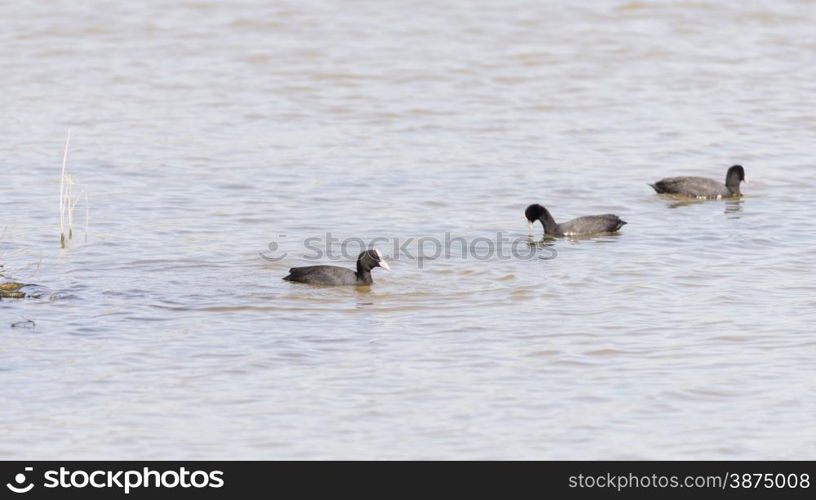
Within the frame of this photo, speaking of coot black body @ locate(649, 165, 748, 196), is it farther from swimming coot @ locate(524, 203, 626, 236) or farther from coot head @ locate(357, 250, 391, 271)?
coot head @ locate(357, 250, 391, 271)

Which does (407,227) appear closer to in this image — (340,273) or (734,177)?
(340,273)

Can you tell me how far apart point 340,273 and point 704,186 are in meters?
7.42

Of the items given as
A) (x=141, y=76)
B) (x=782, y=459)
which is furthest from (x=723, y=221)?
(x=141, y=76)

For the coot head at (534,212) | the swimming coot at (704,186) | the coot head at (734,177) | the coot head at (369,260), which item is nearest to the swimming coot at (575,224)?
the coot head at (534,212)

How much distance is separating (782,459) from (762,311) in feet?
13.4

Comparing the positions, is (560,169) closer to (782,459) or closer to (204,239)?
(204,239)

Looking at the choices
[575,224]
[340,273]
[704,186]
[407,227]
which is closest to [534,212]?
[575,224]

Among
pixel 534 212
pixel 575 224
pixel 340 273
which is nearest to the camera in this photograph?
pixel 340 273

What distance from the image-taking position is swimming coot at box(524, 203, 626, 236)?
16.8 meters

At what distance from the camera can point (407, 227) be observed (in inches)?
669

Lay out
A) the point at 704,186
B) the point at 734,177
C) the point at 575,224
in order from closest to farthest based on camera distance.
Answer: the point at 575,224 < the point at 704,186 < the point at 734,177

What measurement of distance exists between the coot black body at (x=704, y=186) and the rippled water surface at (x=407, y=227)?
0.93 ft

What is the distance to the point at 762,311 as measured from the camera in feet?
42.1

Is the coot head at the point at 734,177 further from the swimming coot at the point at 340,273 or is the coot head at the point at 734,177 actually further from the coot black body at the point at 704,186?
the swimming coot at the point at 340,273
